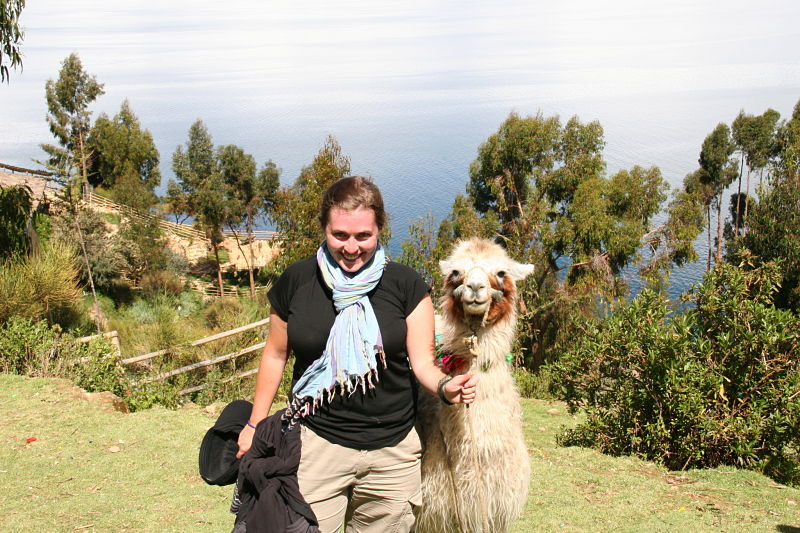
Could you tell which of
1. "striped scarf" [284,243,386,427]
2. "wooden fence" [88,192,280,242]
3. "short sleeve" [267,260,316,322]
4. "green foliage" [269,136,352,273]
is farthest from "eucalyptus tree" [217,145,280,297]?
"striped scarf" [284,243,386,427]

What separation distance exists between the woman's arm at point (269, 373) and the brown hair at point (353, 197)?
0.51m

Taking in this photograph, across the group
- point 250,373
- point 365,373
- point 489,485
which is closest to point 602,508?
point 489,485

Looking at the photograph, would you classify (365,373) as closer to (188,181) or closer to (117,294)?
(117,294)

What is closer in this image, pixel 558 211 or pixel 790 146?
pixel 790 146

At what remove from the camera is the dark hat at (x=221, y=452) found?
2.88m

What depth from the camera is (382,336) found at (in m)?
2.77

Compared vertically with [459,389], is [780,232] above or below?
below

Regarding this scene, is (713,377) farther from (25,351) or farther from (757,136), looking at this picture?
(757,136)

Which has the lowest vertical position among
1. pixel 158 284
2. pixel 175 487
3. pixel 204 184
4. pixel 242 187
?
pixel 158 284

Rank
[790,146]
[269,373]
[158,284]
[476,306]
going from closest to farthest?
[269,373], [476,306], [790,146], [158,284]

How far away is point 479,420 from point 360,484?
72cm

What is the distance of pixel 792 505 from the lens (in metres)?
5.15

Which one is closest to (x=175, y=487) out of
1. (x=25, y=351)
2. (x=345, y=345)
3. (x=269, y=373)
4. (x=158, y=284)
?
(x=269, y=373)

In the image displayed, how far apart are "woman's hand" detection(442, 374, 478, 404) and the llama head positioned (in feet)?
1.53
